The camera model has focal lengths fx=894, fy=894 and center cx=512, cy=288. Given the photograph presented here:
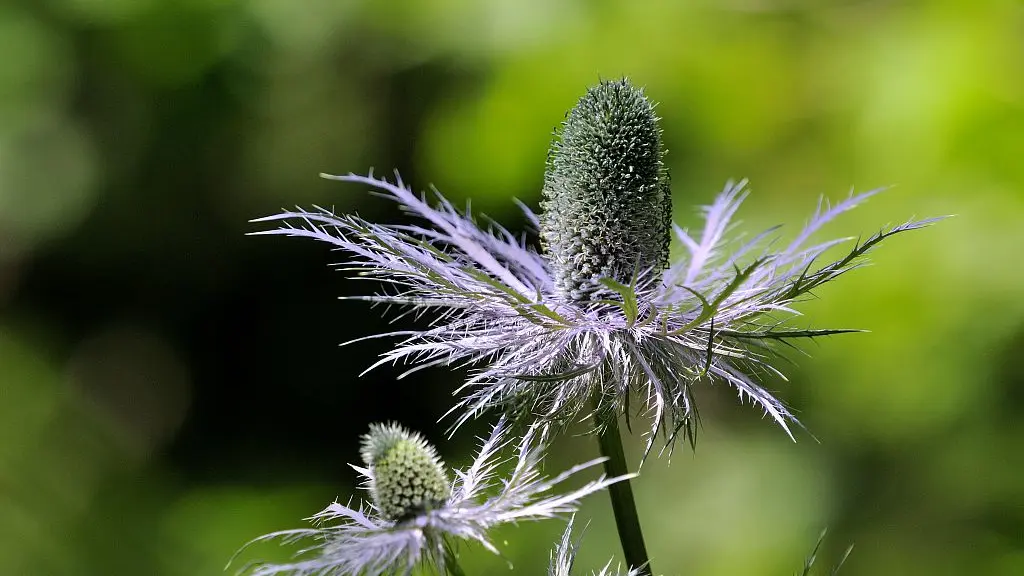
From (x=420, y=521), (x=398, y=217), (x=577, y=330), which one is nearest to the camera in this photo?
(x=420, y=521)

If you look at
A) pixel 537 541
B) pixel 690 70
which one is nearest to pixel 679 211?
pixel 690 70

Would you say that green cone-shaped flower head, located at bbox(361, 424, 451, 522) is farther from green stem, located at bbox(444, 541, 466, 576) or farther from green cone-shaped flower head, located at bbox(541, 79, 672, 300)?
green cone-shaped flower head, located at bbox(541, 79, 672, 300)

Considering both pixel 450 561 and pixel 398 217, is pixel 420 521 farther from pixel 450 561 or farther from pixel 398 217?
pixel 398 217

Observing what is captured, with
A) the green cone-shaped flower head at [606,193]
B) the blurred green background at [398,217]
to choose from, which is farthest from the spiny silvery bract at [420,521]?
the blurred green background at [398,217]

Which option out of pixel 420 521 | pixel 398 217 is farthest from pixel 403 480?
pixel 398 217

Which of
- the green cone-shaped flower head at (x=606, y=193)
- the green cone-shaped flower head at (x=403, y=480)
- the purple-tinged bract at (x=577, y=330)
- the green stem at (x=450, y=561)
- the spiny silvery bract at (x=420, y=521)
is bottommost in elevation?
the green stem at (x=450, y=561)

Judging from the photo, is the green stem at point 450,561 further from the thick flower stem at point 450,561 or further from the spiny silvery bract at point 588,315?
the spiny silvery bract at point 588,315

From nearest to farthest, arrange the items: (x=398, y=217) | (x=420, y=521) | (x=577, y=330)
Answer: (x=420, y=521)
(x=577, y=330)
(x=398, y=217)

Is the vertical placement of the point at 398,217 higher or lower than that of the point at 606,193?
higher
